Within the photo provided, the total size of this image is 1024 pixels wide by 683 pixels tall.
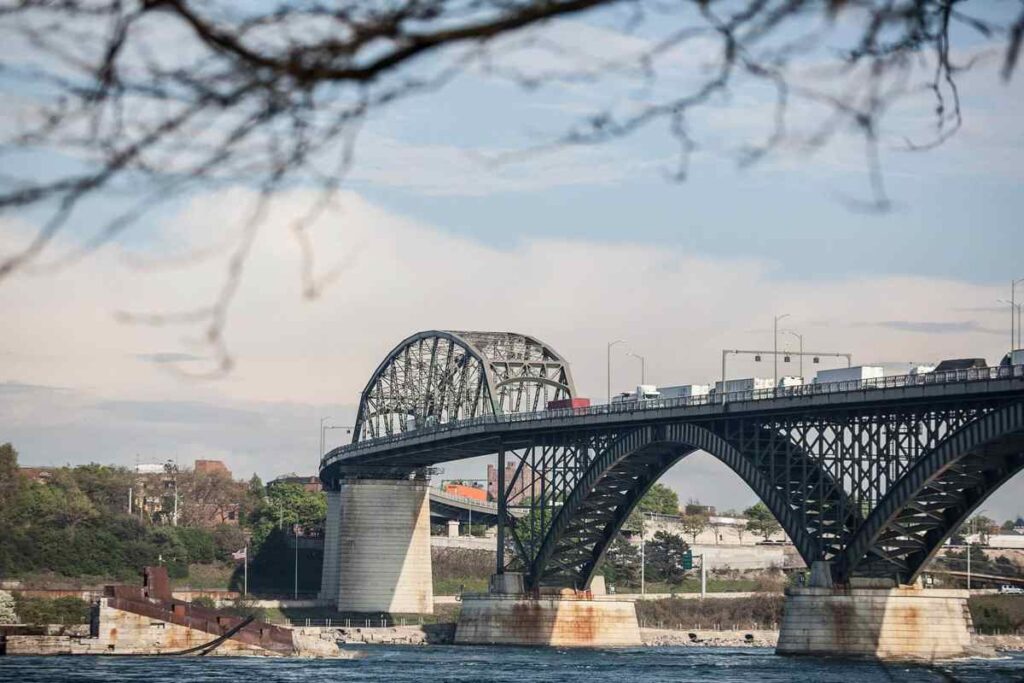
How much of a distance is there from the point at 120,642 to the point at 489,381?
6446cm

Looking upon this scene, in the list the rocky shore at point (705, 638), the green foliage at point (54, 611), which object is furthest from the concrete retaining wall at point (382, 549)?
the green foliage at point (54, 611)

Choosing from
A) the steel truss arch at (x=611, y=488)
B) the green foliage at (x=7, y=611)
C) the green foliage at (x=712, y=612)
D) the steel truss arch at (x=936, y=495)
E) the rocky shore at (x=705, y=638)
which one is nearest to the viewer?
the steel truss arch at (x=936, y=495)

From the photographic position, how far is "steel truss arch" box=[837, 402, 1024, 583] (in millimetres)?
96625

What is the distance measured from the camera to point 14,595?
15725 cm

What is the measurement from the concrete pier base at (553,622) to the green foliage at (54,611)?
34.0m

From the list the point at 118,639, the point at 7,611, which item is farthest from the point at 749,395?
the point at 7,611

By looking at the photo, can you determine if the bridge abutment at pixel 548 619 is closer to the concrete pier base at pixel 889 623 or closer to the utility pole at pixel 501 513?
the utility pole at pixel 501 513

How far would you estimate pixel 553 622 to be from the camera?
138 meters

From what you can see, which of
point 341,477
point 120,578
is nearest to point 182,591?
point 120,578

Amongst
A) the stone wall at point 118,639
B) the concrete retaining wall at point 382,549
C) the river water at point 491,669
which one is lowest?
the river water at point 491,669

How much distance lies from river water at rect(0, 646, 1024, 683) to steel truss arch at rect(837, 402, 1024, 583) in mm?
7095

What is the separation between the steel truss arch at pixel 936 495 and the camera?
96625mm

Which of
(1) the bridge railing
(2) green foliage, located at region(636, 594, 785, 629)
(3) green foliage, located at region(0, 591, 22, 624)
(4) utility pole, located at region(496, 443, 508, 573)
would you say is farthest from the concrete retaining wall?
(3) green foliage, located at region(0, 591, 22, 624)

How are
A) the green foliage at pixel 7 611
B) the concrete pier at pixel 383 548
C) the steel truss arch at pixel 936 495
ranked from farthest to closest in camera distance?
the concrete pier at pixel 383 548 < the green foliage at pixel 7 611 < the steel truss arch at pixel 936 495
